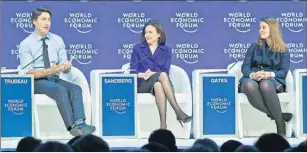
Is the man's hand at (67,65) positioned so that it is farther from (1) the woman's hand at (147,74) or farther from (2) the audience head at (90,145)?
(2) the audience head at (90,145)

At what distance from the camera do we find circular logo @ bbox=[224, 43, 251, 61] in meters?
10.6

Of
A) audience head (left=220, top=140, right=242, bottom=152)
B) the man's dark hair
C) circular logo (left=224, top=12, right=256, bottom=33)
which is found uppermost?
the man's dark hair

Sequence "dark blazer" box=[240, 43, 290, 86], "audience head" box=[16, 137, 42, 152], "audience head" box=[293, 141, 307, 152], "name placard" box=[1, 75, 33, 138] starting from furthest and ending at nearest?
"dark blazer" box=[240, 43, 290, 86] → "name placard" box=[1, 75, 33, 138] → "audience head" box=[16, 137, 42, 152] → "audience head" box=[293, 141, 307, 152]

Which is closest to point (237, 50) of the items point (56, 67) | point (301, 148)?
point (56, 67)

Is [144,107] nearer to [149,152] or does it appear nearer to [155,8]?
[155,8]

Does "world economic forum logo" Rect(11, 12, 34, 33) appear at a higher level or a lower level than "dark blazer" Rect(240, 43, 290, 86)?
higher

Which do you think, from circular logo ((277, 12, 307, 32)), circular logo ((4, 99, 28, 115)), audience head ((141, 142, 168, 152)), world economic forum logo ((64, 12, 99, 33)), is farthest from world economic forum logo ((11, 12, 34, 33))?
audience head ((141, 142, 168, 152))

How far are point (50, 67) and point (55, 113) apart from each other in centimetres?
43

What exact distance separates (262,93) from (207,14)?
0.91m

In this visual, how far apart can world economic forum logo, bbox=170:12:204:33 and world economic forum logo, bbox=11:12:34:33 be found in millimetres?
1312

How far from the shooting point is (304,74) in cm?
1066

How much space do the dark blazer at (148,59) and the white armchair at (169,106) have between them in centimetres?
8

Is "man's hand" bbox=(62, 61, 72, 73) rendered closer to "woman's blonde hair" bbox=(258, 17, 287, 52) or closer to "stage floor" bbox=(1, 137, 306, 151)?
"stage floor" bbox=(1, 137, 306, 151)

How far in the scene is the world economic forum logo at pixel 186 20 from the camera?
34.4 ft
